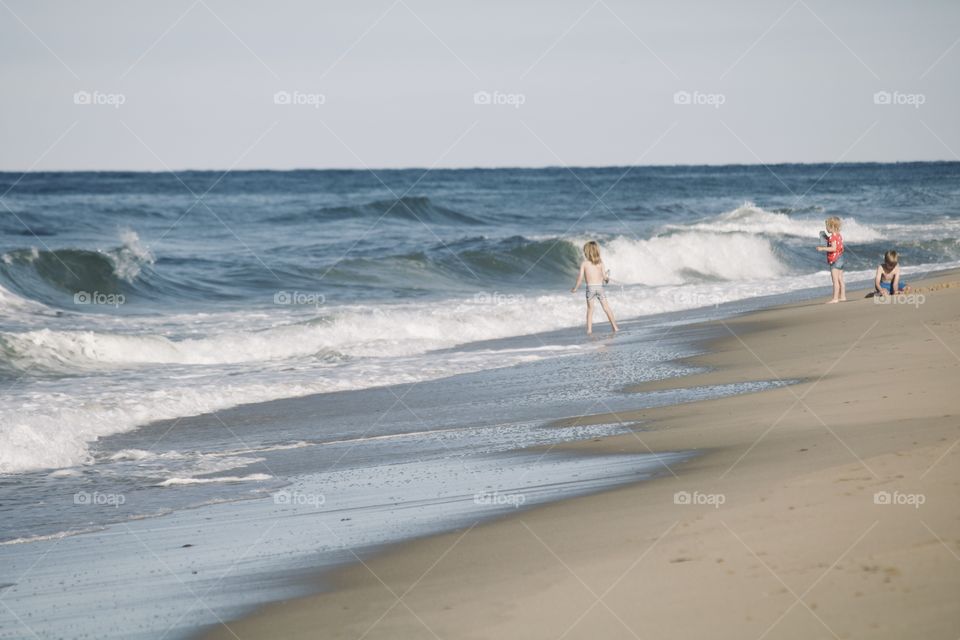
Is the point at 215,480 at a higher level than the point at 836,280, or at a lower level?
lower

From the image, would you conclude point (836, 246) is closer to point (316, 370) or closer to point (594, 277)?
point (594, 277)

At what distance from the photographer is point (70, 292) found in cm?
2345

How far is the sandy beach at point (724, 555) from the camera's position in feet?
13.6

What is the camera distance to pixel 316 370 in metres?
13.8

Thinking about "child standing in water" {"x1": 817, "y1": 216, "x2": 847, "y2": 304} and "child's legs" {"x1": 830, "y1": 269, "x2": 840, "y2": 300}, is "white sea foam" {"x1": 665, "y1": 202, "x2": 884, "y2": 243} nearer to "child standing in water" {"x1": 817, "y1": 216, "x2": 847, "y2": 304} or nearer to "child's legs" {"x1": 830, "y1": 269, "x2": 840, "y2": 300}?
"child standing in water" {"x1": 817, "y1": 216, "x2": 847, "y2": 304}

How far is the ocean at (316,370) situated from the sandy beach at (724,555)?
0.50 meters

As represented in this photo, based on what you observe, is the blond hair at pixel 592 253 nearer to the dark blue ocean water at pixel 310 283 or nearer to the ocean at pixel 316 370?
the ocean at pixel 316 370

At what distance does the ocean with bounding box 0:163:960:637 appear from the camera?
6.73 m

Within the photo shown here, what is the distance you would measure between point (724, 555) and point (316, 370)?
9.59 meters

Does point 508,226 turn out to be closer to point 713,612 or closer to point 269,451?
point 269,451

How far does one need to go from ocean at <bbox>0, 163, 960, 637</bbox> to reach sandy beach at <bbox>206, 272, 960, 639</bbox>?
500 millimetres

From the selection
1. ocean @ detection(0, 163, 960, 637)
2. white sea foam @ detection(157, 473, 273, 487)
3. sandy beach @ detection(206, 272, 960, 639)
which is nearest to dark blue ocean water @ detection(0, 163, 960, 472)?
ocean @ detection(0, 163, 960, 637)

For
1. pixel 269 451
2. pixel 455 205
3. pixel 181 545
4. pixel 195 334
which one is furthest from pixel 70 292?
pixel 455 205

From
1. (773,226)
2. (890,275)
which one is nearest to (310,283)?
(890,275)
